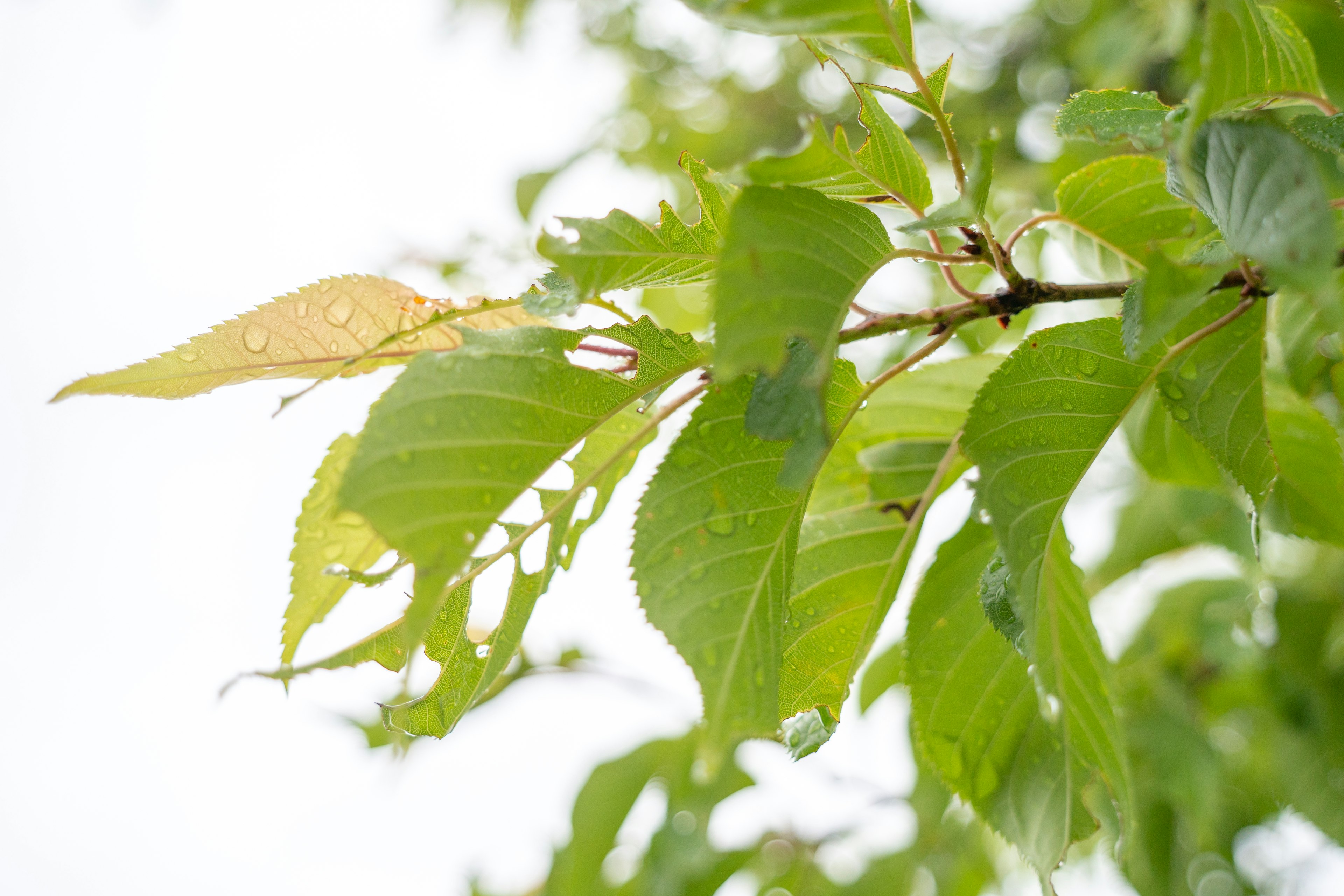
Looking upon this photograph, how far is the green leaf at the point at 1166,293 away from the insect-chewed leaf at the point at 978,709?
23 cm

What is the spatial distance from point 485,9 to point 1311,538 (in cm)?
241

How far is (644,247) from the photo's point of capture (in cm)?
47

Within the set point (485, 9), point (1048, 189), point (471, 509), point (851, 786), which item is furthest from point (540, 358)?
point (485, 9)

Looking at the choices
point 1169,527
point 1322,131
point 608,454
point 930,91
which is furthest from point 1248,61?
point 1169,527

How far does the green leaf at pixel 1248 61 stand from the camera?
1.18 feet

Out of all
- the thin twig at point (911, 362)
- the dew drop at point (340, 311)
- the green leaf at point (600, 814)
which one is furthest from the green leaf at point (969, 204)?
the green leaf at point (600, 814)

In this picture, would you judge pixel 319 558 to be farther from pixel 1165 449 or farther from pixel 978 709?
pixel 1165 449

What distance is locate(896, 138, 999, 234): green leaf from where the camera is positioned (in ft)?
1.37

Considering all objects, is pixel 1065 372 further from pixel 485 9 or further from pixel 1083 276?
pixel 485 9

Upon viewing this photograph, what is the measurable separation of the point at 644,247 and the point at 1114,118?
0.32 meters

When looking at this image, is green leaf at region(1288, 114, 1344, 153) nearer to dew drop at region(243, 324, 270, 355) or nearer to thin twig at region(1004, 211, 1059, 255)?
thin twig at region(1004, 211, 1059, 255)

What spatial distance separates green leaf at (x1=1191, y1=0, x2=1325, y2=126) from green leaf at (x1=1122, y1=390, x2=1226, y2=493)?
0.32 meters

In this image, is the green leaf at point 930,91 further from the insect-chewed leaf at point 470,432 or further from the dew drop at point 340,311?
the dew drop at point 340,311

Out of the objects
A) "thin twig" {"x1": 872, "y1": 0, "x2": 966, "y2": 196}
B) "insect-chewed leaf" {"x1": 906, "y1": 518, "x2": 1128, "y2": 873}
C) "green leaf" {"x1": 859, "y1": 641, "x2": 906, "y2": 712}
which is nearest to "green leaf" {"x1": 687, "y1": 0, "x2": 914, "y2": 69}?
"thin twig" {"x1": 872, "y1": 0, "x2": 966, "y2": 196}
